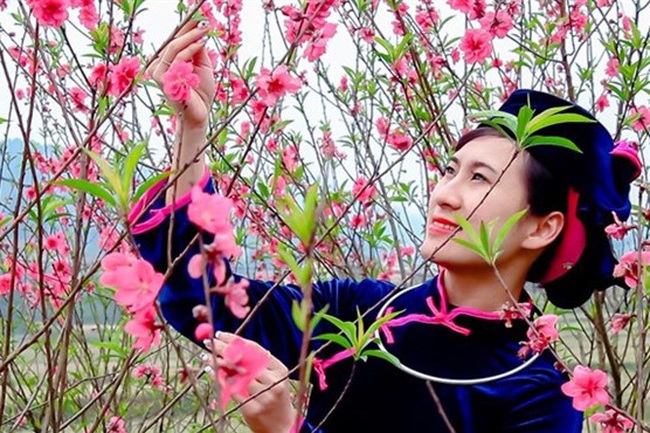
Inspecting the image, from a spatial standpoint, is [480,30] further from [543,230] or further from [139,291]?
[139,291]

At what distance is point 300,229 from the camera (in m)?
0.75

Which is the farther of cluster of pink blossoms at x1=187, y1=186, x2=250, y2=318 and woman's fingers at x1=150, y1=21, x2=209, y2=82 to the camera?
woman's fingers at x1=150, y1=21, x2=209, y2=82

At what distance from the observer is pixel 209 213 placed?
29.1 inches

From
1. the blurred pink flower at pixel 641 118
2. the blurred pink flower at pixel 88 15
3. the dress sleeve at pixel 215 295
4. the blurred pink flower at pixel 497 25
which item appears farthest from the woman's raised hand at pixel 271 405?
the blurred pink flower at pixel 641 118

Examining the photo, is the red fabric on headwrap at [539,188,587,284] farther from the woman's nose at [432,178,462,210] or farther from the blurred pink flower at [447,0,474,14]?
the blurred pink flower at [447,0,474,14]

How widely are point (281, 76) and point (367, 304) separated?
0.54m

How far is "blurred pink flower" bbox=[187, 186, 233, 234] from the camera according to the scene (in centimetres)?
73

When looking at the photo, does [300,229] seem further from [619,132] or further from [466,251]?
[619,132]

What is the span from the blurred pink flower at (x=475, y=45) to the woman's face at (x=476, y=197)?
14.6 inches

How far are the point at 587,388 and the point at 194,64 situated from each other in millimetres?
817

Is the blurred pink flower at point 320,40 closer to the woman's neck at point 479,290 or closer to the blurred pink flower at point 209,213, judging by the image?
the woman's neck at point 479,290

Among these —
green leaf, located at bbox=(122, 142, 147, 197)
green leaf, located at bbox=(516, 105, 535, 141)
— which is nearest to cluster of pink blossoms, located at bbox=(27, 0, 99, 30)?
green leaf, located at bbox=(122, 142, 147, 197)

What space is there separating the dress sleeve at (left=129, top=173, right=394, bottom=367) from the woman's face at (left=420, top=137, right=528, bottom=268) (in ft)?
0.65

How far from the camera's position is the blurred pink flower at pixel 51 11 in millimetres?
1399
